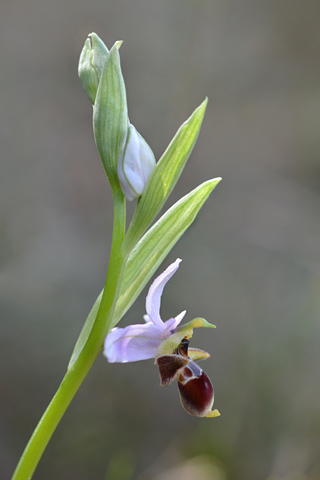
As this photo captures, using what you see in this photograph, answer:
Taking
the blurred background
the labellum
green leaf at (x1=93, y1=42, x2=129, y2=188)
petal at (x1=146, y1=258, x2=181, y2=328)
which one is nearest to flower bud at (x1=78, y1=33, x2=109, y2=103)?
green leaf at (x1=93, y1=42, x2=129, y2=188)

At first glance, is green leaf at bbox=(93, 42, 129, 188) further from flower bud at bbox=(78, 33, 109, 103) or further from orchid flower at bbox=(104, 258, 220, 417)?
orchid flower at bbox=(104, 258, 220, 417)

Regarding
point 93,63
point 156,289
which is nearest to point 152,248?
point 156,289

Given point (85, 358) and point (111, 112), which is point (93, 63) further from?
point (85, 358)

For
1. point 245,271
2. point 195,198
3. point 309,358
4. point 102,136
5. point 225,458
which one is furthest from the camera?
point 245,271

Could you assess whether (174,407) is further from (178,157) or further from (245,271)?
(178,157)

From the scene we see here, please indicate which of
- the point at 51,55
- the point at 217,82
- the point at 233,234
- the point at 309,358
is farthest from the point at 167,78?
the point at 309,358

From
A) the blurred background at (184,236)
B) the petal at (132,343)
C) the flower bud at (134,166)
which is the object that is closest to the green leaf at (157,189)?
the flower bud at (134,166)
